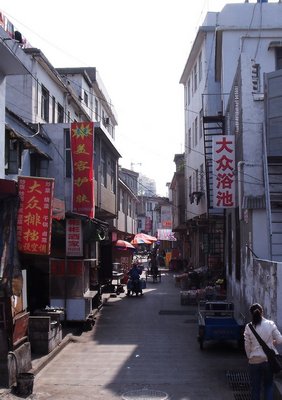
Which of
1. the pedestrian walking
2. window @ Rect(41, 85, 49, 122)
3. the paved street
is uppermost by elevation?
window @ Rect(41, 85, 49, 122)

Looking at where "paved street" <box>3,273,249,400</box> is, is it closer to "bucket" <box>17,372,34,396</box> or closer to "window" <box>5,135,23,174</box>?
"bucket" <box>17,372,34,396</box>

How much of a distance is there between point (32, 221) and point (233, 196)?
895 cm

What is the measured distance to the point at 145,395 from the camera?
29.7 ft

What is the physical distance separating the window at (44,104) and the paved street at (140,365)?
1063 centimetres

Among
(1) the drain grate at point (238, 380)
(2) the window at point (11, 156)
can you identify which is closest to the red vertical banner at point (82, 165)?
(2) the window at point (11, 156)

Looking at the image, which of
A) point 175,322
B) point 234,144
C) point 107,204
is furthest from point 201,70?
point 175,322

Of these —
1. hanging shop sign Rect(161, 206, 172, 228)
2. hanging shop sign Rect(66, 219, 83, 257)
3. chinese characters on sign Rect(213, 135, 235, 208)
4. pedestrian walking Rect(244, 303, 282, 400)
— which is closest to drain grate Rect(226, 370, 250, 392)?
pedestrian walking Rect(244, 303, 282, 400)

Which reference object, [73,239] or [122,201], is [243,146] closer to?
[73,239]

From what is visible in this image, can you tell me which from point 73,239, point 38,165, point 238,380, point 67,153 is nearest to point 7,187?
point 238,380

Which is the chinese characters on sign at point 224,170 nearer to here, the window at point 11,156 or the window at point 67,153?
the window at point 11,156

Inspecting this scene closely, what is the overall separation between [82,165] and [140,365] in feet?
33.9

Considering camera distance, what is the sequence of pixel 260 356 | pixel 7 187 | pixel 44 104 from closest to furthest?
pixel 260 356, pixel 7 187, pixel 44 104

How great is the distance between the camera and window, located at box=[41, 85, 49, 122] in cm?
2430

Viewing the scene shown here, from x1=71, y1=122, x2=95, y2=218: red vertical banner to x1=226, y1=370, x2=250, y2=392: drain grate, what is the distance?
10572 mm
